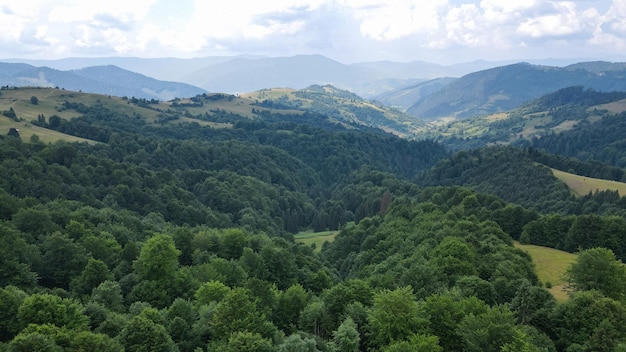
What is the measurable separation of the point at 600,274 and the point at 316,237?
350 feet

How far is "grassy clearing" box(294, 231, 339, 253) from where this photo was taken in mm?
143875

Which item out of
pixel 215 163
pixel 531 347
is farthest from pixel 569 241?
→ pixel 215 163

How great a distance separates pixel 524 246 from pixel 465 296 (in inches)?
1860

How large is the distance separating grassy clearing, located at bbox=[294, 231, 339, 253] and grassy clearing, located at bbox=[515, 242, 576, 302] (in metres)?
65.9

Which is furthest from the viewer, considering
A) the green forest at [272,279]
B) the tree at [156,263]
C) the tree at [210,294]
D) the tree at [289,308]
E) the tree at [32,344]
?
the tree at [156,263]

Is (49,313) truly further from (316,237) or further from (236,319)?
(316,237)

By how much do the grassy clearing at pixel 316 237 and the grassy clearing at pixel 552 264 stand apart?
65869 mm

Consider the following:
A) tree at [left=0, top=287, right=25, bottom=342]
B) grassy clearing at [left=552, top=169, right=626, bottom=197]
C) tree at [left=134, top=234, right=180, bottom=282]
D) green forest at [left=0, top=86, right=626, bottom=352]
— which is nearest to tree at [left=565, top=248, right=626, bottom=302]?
green forest at [left=0, top=86, right=626, bottom=352]

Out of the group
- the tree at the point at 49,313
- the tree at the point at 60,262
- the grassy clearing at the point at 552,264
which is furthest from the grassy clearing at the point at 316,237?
the tree at the point at 49,313

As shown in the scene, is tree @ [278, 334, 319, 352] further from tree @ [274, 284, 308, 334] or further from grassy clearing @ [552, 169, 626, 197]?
grassy clearing @ [552, 169, 626, 197]

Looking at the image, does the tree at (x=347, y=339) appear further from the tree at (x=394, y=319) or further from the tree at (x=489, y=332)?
the tree at (x=489, y=332)

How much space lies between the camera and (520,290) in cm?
4734

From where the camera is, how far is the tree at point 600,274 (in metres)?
51.0

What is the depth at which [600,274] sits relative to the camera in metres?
51.5
